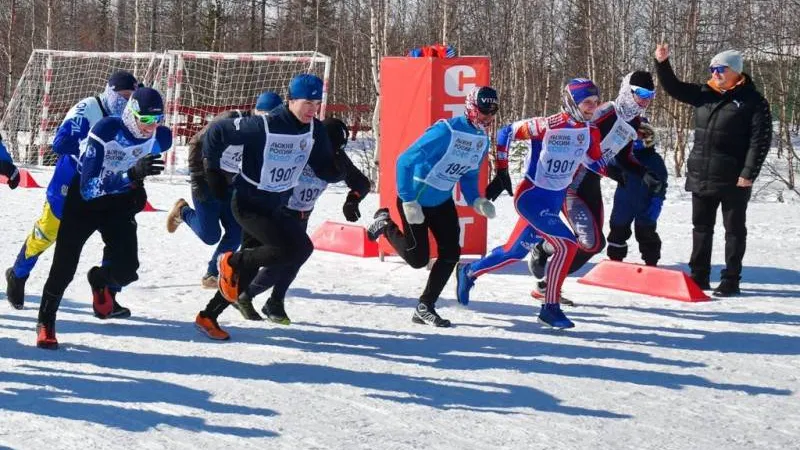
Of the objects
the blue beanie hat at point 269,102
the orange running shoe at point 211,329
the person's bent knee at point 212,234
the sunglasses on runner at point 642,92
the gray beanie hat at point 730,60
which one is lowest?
the orange running shoe at point 211,329

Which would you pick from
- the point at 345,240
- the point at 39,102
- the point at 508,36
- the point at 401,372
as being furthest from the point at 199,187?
the point at 508,36

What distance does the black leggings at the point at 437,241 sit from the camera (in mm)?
7438

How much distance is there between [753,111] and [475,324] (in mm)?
3118

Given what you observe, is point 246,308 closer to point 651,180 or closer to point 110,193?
point 110,193

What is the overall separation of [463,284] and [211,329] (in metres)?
2.13

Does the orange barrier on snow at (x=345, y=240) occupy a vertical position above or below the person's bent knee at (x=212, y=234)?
below

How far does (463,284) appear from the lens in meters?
8.12

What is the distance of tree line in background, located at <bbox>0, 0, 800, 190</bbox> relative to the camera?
25.3 metres

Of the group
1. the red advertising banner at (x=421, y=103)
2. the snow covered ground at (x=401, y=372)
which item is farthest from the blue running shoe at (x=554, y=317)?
the red advertising banner at (x=421, y=103)

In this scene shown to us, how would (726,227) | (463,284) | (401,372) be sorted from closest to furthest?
(401,372)
(463,284)
(726,227)

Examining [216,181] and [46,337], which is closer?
[46,337]

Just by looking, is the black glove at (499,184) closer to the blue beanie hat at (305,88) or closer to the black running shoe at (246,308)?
the blue beanie hat at (305,88)

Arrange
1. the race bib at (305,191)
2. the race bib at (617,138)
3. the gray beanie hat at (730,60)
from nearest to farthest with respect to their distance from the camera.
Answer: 1. the race bib at (305,191)
2. the race bib at (617,138)
3. the gray beanie hat at (730,60)

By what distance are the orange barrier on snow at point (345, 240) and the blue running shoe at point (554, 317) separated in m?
3.42
